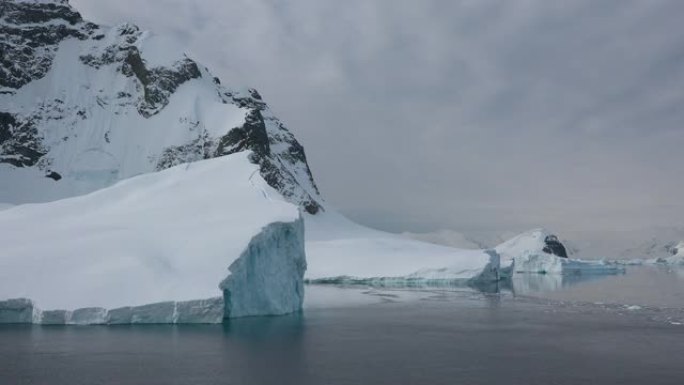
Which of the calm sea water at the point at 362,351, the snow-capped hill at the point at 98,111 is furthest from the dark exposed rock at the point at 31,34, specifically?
the calm sea water at the point at 362,351

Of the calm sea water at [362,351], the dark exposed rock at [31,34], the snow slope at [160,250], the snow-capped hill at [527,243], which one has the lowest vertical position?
the calm sea water at [362,351]

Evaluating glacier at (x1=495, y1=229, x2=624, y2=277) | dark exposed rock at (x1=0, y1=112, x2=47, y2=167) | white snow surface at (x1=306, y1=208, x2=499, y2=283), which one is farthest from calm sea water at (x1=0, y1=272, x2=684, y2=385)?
dark exposed rock at (x1=0, y1=112, x2=47, y2=167)

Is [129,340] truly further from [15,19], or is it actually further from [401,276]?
[15,19]

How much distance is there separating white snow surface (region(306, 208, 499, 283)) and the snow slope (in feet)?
81.7

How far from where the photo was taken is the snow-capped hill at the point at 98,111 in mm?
87625

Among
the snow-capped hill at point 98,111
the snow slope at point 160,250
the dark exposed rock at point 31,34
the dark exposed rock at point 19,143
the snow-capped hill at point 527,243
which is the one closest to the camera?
the snow slope at point 160,250

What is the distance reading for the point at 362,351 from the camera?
706 inches

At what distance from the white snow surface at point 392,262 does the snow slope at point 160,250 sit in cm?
2490

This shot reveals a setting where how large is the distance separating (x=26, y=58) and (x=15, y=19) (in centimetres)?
887

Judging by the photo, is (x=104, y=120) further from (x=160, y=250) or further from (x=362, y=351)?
(x=362, y=351)

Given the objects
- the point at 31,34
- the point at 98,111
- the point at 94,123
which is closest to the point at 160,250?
the point at 94,123

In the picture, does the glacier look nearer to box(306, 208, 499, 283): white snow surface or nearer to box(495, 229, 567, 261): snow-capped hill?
box(495, 229, 567, 261): snow-capped hill

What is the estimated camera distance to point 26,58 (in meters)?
95.5

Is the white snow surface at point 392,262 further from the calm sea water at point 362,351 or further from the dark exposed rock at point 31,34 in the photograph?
the dark exposed rock at point 31,34
